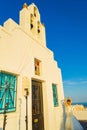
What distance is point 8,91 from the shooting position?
4164 millimetres

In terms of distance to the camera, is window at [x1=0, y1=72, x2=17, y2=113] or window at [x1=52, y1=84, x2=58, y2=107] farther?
window at [x1=52, y1=84, x2=58, y2=107]

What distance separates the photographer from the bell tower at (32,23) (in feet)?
19.9

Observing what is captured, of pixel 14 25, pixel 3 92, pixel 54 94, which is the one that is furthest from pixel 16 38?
pixel 54 94

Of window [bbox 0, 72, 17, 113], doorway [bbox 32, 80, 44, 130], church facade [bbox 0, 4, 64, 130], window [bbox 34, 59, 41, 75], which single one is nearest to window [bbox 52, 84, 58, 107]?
church facade [bbox 0, 4, 64, 130]

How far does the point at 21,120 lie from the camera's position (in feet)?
14.3

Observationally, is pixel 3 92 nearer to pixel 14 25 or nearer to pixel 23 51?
pixel 23 51

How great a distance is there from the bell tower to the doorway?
223cm

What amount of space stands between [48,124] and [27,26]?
4.30m

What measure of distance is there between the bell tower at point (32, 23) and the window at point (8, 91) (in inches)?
91.9

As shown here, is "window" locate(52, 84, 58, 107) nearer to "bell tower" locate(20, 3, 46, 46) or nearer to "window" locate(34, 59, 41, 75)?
"window" locate(34, 59, 41, 75)

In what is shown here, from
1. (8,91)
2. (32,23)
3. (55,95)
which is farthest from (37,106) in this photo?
(32,23)

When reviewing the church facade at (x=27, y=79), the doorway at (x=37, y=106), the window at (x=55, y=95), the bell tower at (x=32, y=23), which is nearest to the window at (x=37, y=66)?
the church facade at (x=27, y=79)

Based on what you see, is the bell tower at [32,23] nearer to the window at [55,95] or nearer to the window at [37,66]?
the window at [37,66]

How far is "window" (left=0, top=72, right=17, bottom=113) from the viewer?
3922 mm
